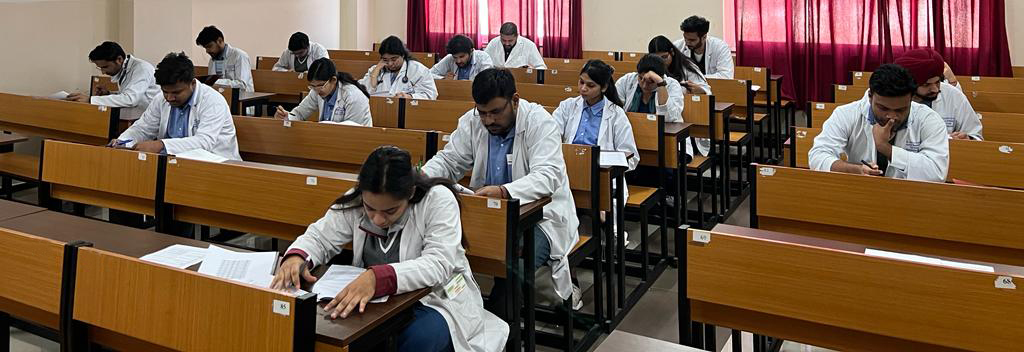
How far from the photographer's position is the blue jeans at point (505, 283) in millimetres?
2713

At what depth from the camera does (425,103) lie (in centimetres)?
470

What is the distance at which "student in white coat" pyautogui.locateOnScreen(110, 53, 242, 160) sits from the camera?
385 cm

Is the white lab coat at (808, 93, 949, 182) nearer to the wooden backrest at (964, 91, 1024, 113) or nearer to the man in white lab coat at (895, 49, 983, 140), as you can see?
the man in white lab coat at (895, 49, 983, 140)

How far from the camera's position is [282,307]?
1.62 metres

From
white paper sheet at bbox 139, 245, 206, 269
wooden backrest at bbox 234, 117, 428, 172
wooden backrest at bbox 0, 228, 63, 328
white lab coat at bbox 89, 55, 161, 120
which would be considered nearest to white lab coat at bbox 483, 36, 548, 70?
white lab coat at bbox 89, 55, 161, 120

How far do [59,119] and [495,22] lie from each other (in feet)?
18.5

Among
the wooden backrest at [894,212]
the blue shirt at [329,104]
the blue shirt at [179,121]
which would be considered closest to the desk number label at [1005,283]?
the wooden backrest at [894,212]

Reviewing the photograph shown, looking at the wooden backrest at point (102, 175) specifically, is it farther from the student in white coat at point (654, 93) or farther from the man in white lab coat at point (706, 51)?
the man in white lab coat at point (706, 51)

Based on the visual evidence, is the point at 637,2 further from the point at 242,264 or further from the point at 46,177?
the point at 242,264

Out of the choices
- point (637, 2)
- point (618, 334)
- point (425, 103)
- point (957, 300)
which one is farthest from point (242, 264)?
point (637, 2)

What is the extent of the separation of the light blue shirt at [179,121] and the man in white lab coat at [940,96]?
11.0ft

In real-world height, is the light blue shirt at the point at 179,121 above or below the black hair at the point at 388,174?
above

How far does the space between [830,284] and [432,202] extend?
1024 mm

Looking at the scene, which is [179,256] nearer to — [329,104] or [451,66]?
[329,104]
